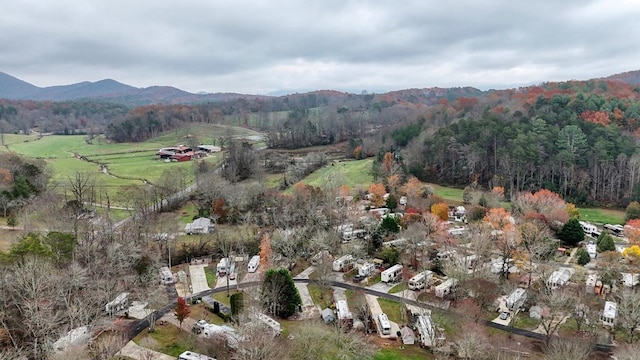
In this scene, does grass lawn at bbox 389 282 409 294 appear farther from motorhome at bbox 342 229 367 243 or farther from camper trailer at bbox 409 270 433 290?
motorhome at bbox 342 229 367 243

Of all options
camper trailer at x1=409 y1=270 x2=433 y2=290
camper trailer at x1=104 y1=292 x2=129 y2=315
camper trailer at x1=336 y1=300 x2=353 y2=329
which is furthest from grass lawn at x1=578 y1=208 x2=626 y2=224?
camper trailer at x1=104 y1=292 x2=129 y2=315

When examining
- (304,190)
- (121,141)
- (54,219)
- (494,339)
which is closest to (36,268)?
(54,219)

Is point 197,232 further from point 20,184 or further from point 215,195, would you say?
point 20,184

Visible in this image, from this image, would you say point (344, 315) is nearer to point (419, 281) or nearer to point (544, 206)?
point (419, 281)

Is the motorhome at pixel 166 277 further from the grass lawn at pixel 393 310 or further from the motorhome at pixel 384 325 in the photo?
the motorhome at pixel 384 325

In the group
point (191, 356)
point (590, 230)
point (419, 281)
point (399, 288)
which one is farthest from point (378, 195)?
point (191, 356)

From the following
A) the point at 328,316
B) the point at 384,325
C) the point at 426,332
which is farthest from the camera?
the point at 328,316
